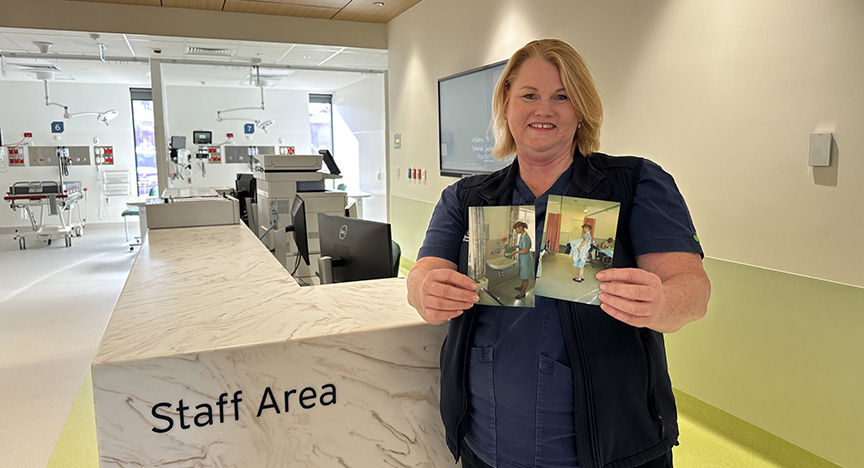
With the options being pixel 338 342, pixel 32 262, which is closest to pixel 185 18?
pixel 32 262

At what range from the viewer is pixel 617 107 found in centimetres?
344

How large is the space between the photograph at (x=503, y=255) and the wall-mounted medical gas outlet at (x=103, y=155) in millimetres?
12290

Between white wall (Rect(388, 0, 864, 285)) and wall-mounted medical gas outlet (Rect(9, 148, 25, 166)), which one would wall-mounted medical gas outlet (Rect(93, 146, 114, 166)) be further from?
white wall (Rect(388, 0, 864, 285))

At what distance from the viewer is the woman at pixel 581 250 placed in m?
1.06

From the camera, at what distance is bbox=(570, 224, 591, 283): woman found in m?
1.06

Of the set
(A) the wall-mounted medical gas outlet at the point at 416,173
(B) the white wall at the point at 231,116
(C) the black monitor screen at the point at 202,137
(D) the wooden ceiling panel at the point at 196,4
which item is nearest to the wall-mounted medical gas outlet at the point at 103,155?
(B) the white wall at the point at 231,116

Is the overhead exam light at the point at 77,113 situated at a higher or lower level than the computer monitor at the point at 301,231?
higher

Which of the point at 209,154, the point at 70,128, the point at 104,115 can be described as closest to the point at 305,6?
the point at 209,154

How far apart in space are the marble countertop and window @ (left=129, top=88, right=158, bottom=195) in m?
10.8

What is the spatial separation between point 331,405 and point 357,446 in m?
0.14

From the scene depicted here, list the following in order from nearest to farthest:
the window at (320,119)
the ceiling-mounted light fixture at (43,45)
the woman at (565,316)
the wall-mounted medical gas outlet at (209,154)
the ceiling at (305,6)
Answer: the woman at (565,316)
the ceiling at (305,6)
the ceiling-mounted light fixture at (43,45)
the wall-mounted medical gas outlet at (209,154)
the window at (320,119)

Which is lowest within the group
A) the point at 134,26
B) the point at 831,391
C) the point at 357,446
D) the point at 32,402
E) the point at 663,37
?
the point at 32,402

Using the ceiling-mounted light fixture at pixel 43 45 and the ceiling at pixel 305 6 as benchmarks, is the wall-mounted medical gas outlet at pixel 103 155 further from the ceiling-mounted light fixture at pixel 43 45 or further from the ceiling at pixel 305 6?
the ceiling at pixel 305 6

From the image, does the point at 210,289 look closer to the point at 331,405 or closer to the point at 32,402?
the point at 331,405
